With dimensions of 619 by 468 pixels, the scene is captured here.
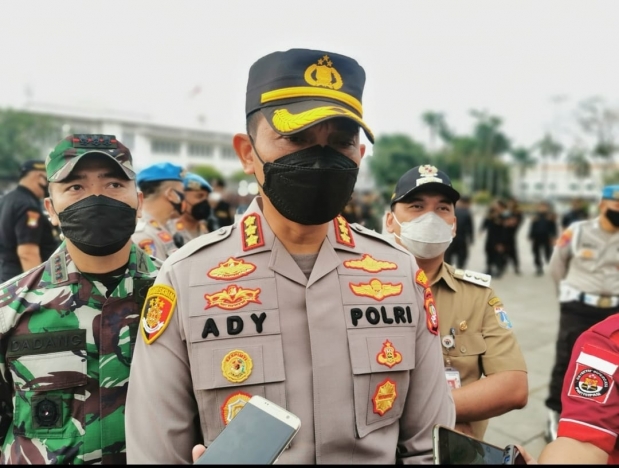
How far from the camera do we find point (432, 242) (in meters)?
2.07

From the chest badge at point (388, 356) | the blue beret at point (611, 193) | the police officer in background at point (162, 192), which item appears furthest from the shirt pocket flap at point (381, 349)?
the blue beret at point (611, 193)

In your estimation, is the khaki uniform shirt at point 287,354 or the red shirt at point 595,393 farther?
the red shirt at point 595,393

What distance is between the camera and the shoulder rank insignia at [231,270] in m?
1.25

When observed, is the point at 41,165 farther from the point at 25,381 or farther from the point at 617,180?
the point at 617,180

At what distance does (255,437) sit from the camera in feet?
3.21

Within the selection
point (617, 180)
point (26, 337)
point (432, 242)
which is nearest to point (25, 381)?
point (26, 337)

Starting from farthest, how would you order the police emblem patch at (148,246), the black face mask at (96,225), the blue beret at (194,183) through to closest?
the blue beret at (194,183) → the police emblem patch at (148,246) → the black face mask at (96,225)

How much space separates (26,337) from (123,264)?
0.38 metres

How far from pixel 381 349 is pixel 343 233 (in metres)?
0.36

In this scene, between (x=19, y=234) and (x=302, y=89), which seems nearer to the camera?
(x=302, y=89)

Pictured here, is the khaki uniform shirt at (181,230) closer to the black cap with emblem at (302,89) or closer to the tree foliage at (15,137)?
the black cap with emblem at (302,89)

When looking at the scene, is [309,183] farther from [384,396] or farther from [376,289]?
[384,396]

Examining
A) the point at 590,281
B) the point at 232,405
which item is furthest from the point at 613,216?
the point at 232,405

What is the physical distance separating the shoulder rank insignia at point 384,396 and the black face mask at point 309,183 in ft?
1.51
